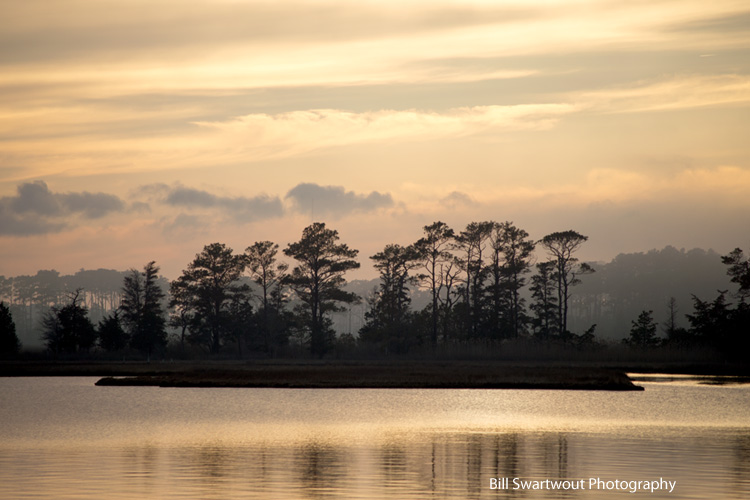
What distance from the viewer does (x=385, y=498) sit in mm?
23453

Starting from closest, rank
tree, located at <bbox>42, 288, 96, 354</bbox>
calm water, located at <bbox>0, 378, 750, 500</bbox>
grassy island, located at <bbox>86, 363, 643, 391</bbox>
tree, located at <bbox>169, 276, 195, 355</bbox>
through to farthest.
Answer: calm water, located at <bbox>0, 378, 750, 500</bbox> → grassy island, located at <bbox>86, 363, 643, 391</bbox> → tree, located at <bbox>42, 288, 96, 354</bbox> → tree, located at <bbox>169, 276, 195, 355</bbox>

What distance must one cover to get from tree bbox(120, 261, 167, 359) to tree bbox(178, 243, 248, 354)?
168 inches

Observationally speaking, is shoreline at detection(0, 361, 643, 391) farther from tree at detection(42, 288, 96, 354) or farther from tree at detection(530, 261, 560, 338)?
tree at detection(530, 261, 560, 338)

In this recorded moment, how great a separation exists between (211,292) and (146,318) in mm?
10595

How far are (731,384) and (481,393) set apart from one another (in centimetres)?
2126

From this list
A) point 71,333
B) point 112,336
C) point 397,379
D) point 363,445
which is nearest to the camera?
point 363,445

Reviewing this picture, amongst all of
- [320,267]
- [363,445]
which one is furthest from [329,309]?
[363,445]

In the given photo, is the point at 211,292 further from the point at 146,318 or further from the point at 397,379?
the point at 397,379

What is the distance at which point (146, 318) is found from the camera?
104 meters

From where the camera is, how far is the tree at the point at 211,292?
110m

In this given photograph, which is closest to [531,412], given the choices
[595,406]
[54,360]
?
[595,406]

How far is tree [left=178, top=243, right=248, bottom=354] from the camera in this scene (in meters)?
110

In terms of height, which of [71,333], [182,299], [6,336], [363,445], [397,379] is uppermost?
[182,299]

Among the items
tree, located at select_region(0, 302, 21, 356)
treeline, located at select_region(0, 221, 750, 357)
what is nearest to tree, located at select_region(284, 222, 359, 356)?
treeline, located at select_region(0, 221, 750, 357)
